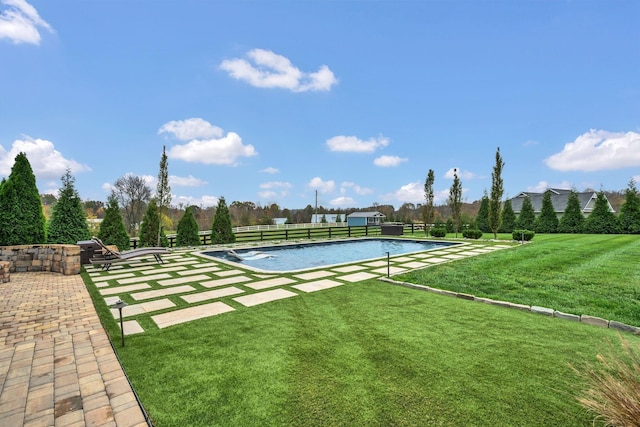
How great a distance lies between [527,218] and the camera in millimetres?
23375

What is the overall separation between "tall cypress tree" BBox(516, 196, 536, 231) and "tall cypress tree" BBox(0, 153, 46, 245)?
29.3 meters

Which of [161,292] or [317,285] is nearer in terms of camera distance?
[161,292]

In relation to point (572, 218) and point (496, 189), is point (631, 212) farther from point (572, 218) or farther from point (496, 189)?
point (496, 189)

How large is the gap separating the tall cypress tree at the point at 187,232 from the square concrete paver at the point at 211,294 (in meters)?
9.62

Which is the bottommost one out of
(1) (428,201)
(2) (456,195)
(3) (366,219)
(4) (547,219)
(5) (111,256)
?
(5) (111,256)

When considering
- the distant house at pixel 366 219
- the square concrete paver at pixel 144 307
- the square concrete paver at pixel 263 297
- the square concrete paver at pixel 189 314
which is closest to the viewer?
the square concrete paver at pixel 189 314

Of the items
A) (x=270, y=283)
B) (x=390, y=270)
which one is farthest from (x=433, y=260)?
(x=270, y=283)

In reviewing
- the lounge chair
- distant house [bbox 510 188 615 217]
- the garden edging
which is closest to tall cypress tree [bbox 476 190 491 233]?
distant house [bbox 510 188 615 217]

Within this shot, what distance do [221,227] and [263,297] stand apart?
35.6 feet

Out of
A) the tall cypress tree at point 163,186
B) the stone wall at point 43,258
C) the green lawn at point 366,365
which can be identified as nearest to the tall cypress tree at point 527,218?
the green lawn at point 366,365

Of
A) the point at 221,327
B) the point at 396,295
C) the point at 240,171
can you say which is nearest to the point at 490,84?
the point at 396,295

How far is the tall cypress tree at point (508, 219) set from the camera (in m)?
23.8

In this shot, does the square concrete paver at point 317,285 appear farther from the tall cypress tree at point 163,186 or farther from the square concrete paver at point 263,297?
the tall cypress tree at point 163,186

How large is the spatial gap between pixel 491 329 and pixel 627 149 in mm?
18642
